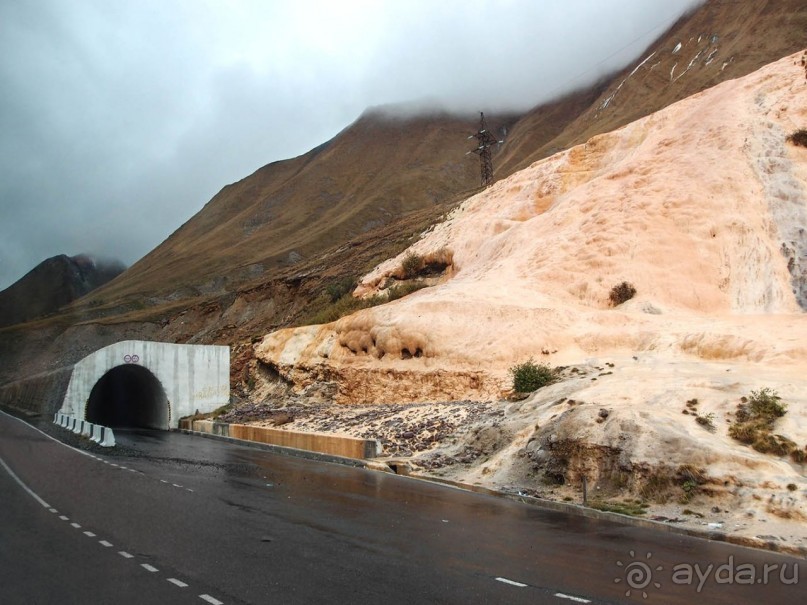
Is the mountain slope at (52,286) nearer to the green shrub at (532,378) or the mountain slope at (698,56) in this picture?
the mountain slope at (698,56)

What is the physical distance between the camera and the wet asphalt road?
7.63 meters

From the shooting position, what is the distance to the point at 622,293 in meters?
32.7

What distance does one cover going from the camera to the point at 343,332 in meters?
37.4

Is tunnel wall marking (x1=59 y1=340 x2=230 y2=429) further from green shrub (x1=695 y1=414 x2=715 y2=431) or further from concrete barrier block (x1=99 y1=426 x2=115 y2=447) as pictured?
green shrub (x1=695 y1=414 x2=715 y2=431)

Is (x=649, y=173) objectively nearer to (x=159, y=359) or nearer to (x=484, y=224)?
(x=484, y=224)

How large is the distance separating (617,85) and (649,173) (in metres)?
60.1

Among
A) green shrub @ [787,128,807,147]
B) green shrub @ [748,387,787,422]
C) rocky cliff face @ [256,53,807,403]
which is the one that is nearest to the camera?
green shrub @ [748,387,787,422]

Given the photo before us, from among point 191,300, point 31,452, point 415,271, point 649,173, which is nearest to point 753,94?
point 649,173

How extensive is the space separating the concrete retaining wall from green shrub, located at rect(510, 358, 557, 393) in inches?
220

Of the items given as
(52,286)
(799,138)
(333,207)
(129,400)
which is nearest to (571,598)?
(799,138)

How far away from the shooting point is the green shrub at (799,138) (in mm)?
36438

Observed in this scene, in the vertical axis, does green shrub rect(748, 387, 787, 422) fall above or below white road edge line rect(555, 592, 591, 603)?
above

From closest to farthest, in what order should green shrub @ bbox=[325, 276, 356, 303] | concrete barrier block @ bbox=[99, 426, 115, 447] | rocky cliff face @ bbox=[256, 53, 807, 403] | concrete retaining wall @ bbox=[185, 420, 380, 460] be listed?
concrete retaining wall @ bbox=[185, 420, 380, 460] < concrete barrier block @ bbox=[99, 426, 115, 447] < rocky cliff face @ bbox=[256, 53, 807, 403] < green shrub @ bbox=[325, 276, 356, 303]

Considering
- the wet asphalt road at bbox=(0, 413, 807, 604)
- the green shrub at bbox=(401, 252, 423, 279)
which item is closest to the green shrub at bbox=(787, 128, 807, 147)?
the green shrub at bbox=(401, 252, 423, 279)
